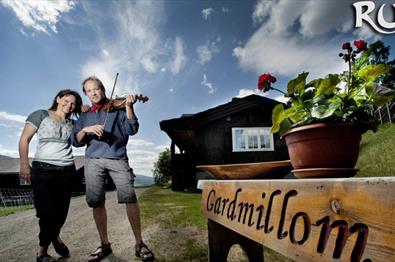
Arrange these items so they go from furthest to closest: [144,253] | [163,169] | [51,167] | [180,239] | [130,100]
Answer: [163,169]
[180,239]
[130,100]
[51,167]
[144,253]

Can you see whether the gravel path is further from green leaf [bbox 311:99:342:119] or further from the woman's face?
green leaf [bbox 311:99:342:119]

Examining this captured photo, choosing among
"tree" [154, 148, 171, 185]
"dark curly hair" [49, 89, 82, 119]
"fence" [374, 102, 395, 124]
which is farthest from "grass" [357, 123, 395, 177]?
"tree" [154, 148, 171, 185]

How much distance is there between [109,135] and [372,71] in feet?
6.98


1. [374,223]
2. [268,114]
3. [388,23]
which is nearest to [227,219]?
[374,223]

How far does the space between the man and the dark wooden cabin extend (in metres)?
9.52

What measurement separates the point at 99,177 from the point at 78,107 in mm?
836

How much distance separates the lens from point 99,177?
2.42m

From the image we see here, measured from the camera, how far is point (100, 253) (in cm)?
234

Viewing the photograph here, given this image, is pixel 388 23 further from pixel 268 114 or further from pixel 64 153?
pixel 268 114

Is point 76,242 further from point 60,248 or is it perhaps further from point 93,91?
point 93,91

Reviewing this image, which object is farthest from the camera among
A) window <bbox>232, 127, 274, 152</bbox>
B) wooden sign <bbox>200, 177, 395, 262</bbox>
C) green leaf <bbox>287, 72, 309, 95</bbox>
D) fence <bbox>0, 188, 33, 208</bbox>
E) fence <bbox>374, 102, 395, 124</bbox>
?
fence <bbox>374, 102, 395, 124</bbox>

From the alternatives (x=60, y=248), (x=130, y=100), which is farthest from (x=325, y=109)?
(x=60, y=248)

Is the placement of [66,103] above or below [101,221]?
above

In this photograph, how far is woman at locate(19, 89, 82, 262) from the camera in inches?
89.7
